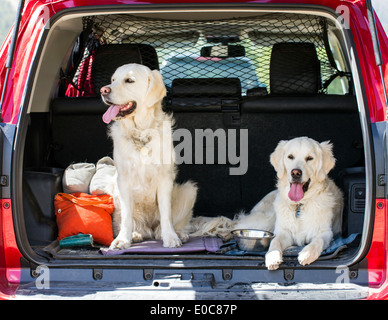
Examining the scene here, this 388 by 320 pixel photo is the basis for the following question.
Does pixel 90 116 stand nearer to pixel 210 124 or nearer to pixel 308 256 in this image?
pixel 210 124

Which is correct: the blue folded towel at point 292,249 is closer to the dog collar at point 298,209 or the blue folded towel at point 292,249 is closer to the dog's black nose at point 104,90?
the dog collar at point 298,209

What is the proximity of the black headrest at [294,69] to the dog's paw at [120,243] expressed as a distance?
5.02ft

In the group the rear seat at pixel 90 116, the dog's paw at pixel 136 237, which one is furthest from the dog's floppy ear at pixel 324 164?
the rear seat at pixel 90 116

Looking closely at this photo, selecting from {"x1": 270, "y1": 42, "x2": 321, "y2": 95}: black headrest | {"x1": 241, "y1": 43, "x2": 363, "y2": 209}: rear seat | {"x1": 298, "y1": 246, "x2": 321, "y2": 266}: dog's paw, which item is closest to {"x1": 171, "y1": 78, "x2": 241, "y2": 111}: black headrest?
{"x1": 241, "y1": 43, "x2": 363, "y2": 209}: rear seat

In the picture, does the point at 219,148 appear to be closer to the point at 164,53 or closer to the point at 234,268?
the point at 164,53

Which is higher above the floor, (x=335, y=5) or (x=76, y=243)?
(x=335, y=5)

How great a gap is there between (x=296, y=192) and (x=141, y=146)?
3.49 ft

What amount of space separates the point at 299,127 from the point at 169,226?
50.5 inches

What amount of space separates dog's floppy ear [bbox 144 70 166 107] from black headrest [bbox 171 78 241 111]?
14.7 inches

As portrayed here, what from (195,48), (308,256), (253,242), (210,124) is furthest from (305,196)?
(195,48)

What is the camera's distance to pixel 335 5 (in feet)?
8.61

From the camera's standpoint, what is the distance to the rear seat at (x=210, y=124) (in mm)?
3855

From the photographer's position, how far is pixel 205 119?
3986mm
